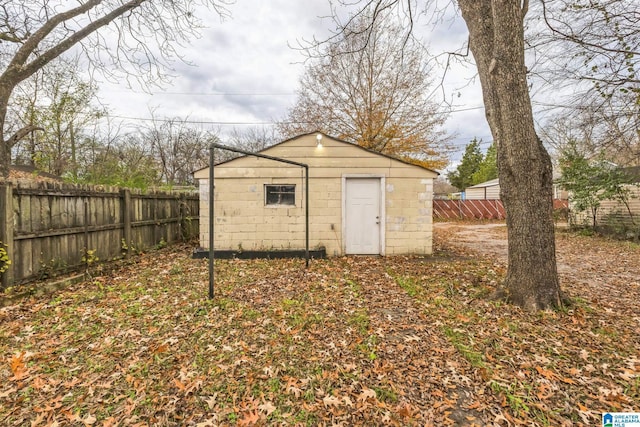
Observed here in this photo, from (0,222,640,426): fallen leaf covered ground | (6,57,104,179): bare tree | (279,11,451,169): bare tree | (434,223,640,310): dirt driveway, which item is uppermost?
(279,11,451,169): bare tree

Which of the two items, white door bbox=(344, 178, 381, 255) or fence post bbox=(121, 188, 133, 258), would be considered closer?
fence post bbox=(121, 188, 133, 258)

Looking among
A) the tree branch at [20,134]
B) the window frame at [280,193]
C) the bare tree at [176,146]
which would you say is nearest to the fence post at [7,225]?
the window frame at [280,193]

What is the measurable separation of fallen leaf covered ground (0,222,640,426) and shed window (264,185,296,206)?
3056 mm

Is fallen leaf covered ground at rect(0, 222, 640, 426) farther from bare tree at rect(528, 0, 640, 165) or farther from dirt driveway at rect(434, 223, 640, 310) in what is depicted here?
bare tree at rect(528, 0, 640, 165)

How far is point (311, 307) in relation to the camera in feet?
13.1

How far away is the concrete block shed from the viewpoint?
741 cm

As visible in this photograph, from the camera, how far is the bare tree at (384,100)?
13.4 metres

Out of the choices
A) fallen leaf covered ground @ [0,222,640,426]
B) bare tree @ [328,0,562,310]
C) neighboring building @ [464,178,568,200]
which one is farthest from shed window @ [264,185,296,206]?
neighboring building @ [464,178,568,200]

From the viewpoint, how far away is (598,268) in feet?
20.3

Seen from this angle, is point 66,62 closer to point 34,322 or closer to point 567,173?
point 34,322

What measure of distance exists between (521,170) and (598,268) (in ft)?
15.5

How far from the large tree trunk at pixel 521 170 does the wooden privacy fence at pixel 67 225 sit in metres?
6.70

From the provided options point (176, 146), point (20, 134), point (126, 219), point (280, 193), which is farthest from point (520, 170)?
point (176, 146)

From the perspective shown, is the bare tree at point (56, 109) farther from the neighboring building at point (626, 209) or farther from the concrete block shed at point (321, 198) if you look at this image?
the neighboring building at point (626, 209)
